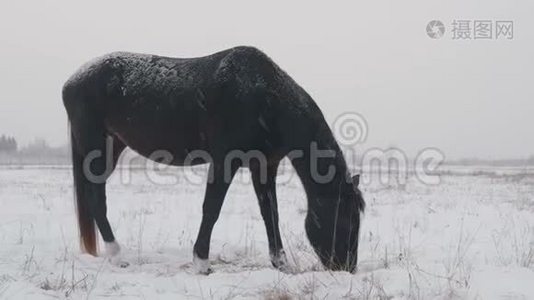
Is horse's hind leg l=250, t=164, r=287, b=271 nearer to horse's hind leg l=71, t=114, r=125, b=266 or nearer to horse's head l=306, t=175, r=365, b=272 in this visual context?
horse's head l=306, t=175, r=365, b=272

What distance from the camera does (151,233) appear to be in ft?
22.9

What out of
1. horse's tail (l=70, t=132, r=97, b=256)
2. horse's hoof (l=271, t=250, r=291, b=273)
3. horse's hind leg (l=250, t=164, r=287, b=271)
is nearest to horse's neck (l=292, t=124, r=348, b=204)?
horse's hind leg (l=250, t=164, r=287, b=271)

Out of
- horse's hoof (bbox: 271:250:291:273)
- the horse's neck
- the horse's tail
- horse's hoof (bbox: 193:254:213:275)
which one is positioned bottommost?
horse's hoof (bbox: 271:250:291:273)

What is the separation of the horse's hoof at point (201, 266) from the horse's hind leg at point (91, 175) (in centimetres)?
124

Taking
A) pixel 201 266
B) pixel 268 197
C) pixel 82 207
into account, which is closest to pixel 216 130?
pixel 268 197

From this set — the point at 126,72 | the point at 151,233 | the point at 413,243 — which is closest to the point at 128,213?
the point at 151,233

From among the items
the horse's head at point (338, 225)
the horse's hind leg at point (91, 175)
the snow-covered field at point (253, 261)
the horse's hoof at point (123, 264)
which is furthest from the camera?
the horse's hind leg at point (91, 175)

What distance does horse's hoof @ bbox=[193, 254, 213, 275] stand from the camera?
14.7ft

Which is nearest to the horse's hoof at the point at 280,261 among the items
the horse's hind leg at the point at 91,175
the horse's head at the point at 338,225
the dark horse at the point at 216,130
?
the dark horse at the point at 216,130

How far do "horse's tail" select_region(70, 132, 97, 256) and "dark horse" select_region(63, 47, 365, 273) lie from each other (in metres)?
0.01

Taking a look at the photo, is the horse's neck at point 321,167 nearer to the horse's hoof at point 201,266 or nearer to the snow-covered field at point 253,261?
the snow-covered field at point 253,261

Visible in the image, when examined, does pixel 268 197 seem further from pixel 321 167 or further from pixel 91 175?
pixel 91 175

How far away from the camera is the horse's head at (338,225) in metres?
4.63

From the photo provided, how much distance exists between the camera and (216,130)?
4746 millimetres
